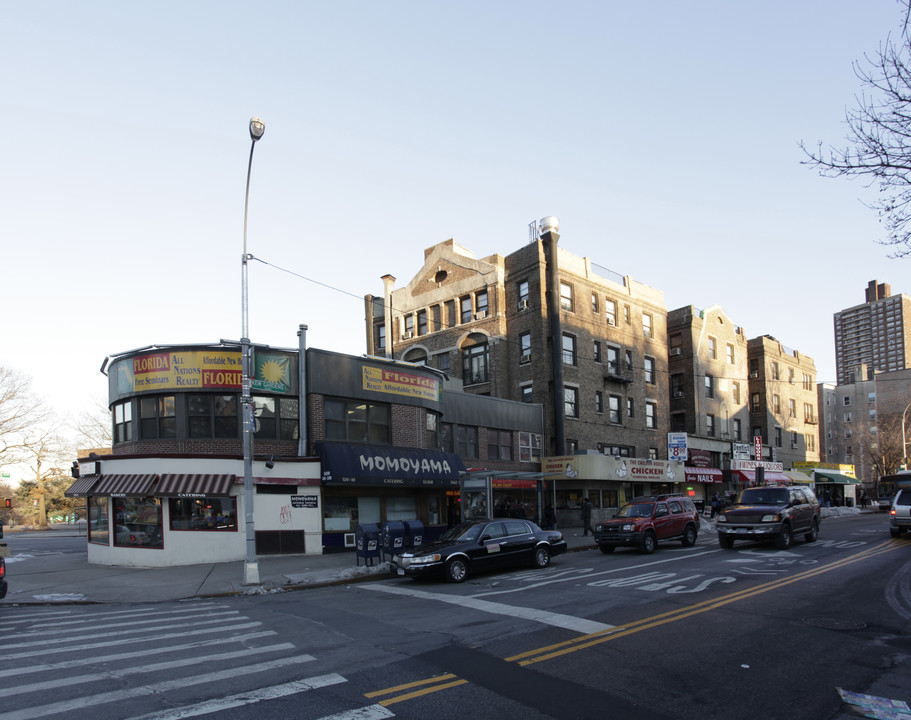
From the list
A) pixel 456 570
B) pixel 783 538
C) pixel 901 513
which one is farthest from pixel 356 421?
pixel 901 513

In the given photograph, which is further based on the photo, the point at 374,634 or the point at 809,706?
the point at 374,634

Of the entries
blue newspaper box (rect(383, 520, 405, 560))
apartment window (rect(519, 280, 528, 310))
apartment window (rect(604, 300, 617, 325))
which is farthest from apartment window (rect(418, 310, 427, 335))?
blue newspaper box (rect(383, 520, 405, 560))

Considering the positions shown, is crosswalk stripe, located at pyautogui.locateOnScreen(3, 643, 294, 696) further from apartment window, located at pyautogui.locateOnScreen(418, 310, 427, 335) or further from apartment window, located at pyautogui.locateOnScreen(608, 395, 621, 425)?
apartment window, located at pyautogui.locateOnScreen(418, 310, 427, 335)

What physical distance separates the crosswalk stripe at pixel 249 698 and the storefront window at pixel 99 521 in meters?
17.7

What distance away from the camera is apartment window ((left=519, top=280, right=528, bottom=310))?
37375 millimetres

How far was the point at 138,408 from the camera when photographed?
21828mm

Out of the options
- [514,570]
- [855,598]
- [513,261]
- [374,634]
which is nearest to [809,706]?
[374,634]

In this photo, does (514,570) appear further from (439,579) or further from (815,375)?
(815,375)

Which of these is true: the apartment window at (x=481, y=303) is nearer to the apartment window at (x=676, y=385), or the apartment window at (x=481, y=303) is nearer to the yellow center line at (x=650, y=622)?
the apartment window at (x=676, y=385)

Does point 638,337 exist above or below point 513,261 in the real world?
below

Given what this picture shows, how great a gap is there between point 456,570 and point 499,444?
18.3 m

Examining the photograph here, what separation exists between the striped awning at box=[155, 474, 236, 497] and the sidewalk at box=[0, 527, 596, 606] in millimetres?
2159

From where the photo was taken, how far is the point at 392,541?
1878cm

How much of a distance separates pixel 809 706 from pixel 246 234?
636 inches
